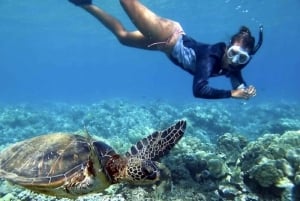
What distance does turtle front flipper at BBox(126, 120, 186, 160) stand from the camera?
525cm

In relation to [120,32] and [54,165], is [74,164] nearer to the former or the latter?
[54,165]

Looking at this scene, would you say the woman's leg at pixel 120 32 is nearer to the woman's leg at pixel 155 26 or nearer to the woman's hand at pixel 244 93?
the woman's leg at pixel 155 26

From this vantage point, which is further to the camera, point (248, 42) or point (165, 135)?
point (248, 42)

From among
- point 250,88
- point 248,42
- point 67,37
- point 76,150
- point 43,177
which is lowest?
point 43,177

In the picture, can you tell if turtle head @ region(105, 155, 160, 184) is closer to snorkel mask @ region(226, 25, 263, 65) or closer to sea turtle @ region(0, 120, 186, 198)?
sea turtle @ region(0, 120, 186, 198)

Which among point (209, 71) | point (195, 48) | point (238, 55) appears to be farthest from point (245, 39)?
point (195, 48)

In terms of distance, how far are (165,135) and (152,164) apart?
1.28 m

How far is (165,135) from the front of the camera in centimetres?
535

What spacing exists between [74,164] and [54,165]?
0.99ft

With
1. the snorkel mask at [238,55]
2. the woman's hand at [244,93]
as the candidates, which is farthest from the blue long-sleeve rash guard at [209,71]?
the snorkel mask at [238,55]

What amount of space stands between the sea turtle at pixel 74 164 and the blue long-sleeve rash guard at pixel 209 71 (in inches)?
39.8

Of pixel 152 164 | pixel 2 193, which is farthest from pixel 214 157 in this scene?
pixel 2 193

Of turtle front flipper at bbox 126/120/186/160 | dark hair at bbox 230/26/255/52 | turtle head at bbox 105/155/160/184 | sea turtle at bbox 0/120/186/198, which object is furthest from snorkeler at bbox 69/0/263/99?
turtle head at bbox 105/155/160/184

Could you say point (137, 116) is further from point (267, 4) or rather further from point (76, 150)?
point (267, 4)
